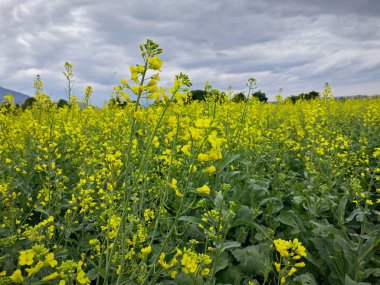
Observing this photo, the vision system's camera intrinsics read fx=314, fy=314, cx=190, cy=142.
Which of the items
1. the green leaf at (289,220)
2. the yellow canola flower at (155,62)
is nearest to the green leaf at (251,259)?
the green leaf at (289,220)

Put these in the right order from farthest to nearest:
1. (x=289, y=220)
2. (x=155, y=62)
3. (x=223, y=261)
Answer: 1. (x=289, y=220)
2. (x=223, y=261)
3. (x=155, y=62)

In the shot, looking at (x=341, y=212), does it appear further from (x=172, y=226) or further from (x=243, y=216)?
(x=172, y=226)

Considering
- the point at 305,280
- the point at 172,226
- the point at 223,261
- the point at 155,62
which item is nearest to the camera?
the point at 172,226

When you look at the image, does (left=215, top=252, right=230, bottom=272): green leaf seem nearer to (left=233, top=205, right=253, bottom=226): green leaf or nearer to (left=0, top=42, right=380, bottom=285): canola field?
(left=0, top=42, right=380, bottom=285): canola field

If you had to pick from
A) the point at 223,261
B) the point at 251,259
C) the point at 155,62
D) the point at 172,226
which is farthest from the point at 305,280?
the point at 155,62

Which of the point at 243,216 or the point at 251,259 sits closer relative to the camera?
the point at 251,259

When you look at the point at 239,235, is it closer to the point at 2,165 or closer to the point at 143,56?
the point at 143,56

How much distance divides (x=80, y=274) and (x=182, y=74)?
1262 mm

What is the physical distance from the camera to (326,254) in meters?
2.60

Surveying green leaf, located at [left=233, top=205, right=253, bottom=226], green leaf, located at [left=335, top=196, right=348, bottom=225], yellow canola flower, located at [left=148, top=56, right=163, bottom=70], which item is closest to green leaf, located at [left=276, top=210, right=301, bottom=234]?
green leaf, located at [left=233, top=205, right=253, bottom=226]

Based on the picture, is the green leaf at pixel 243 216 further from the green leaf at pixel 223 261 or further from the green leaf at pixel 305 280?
the green leaf at pixel 305 280

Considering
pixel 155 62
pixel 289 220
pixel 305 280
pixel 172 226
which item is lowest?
pixel 305 280

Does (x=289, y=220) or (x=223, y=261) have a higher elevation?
(x=289, y=220)

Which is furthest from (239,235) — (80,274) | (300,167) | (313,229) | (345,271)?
(300,167)
